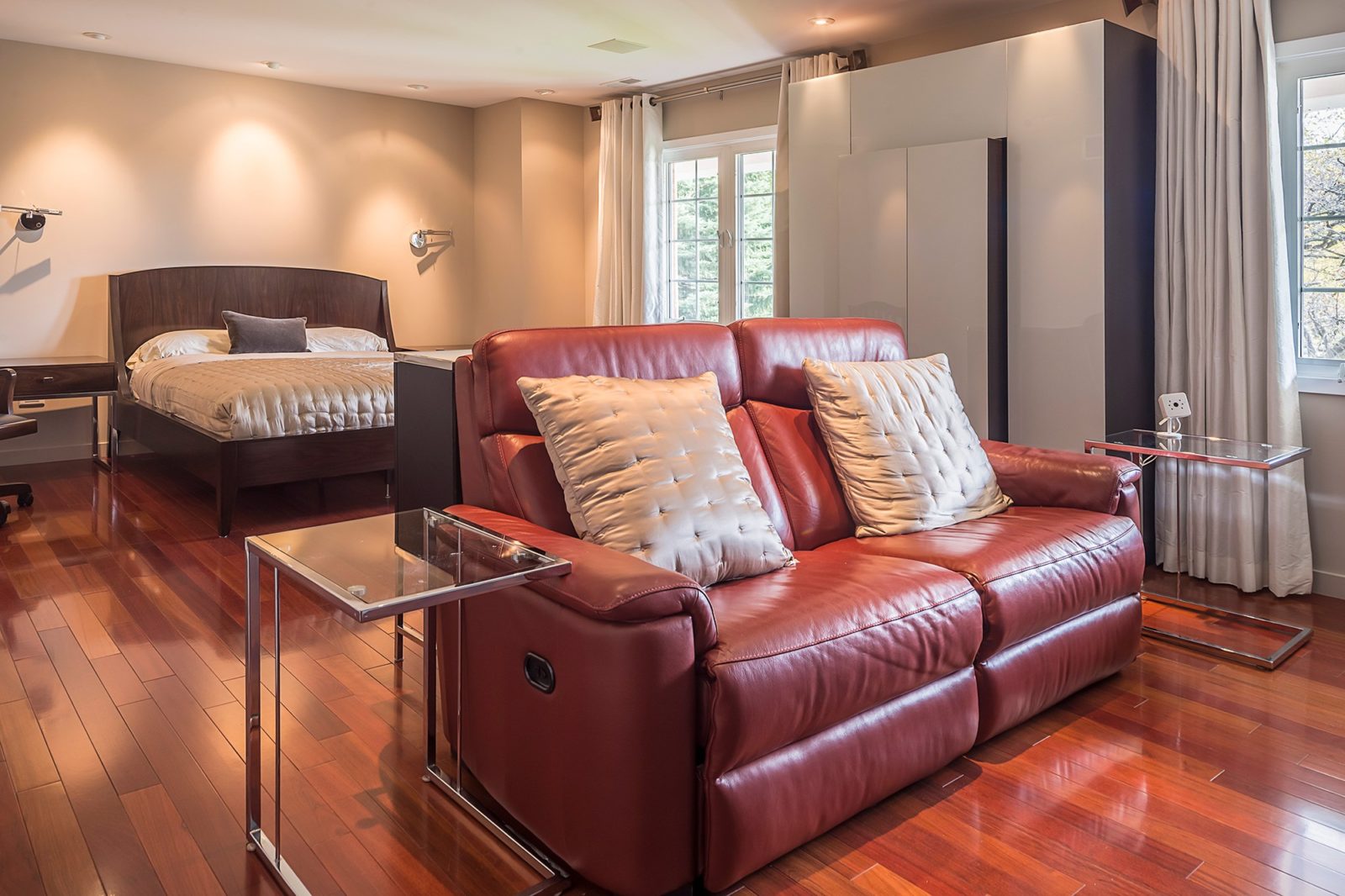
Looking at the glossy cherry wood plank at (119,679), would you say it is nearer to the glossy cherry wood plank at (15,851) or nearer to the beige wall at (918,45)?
the glossy cherry wood plank at (15,851)

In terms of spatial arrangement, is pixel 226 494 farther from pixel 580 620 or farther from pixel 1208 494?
pixel 1208 494

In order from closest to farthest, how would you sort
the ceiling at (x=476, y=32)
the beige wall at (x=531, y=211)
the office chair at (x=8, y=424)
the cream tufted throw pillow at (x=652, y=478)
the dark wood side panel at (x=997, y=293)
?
1. the cream tufted throw pillow at (x=652, y=478)
2. the dark wood side panel at (x=997, y=293)
3. the office chair at (x=8, y=424)
4. the ceiling at (x=476, y=32)
5. the beige wall at (x=531, y=211)

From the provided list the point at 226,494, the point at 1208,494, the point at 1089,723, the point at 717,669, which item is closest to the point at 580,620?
the point at 717,669

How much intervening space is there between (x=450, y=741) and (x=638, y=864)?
0.68 meters

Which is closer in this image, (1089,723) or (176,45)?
(1089,723)

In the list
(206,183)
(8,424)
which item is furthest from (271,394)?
(206,183)

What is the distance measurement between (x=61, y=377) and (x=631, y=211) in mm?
3517

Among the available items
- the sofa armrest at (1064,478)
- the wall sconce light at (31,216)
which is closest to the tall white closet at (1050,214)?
the sofa armrest at (1064,478)

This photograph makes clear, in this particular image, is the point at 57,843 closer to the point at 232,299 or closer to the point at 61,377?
the point at 61,377

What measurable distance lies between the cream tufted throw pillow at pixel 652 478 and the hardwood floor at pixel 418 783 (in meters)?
0.62

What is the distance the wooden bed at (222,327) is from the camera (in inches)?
176

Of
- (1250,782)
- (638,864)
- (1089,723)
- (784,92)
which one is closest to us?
(638,864)

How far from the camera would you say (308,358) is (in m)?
5.72

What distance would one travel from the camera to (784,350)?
113 inches
